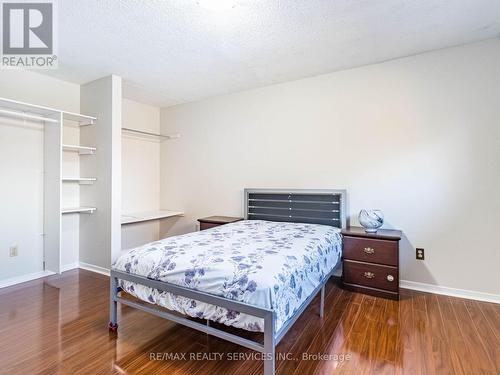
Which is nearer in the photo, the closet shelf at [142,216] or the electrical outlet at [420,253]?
the electrical outlet at [420,253]

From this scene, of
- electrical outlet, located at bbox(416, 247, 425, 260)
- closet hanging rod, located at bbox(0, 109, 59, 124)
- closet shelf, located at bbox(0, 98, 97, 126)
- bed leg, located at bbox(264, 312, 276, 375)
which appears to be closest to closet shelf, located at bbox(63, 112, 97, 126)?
closet shelf, located at bbox(0, 98, 97, 126)

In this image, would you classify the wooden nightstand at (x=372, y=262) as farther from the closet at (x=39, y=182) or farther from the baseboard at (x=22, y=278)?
the baseboard at (x=22, y=278)

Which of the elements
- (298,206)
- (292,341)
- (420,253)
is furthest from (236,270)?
(420,253)

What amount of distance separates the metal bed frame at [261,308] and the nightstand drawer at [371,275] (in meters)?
0.40

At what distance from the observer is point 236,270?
1.61 metres

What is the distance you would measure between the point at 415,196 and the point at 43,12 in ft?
12.3

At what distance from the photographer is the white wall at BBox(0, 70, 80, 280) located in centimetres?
295

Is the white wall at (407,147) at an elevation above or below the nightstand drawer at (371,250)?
above

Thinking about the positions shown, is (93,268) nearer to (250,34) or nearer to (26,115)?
(26,115)

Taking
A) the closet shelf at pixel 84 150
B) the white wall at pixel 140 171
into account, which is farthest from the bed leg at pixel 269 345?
the white wall at pixel 140 171

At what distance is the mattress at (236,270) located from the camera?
1516 mm

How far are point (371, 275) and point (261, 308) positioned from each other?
171 centimetres

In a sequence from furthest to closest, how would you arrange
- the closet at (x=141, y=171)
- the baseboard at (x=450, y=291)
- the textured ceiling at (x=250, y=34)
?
the closet at (x=141, y=171), the baseboard at (x=450, y=291), the textured ceiling at (x=250, y=34)

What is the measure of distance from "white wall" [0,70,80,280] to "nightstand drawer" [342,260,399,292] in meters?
3.61
